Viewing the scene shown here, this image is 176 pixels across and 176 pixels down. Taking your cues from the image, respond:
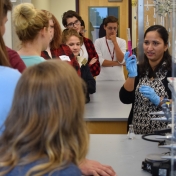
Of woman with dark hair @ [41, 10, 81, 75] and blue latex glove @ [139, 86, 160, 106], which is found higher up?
woman with dark hair @ [41, 10, 81, 75]

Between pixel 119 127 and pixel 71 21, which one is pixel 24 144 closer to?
pixel 119 127

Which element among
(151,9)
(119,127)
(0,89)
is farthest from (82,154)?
(151,9)

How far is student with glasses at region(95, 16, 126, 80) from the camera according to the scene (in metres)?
4.50

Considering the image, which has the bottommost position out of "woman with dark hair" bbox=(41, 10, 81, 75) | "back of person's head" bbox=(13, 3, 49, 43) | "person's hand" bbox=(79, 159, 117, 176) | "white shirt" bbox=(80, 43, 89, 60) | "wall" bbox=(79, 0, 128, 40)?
"person's hand" bbox=(79, 159, 117, 176)

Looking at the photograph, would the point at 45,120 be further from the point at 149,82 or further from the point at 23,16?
the point at 149,82

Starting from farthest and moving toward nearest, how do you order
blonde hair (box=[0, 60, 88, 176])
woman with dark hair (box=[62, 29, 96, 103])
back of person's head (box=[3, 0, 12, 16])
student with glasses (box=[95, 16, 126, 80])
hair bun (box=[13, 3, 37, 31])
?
student with glasses (box=[95, 16, 126, 80]), woman with dark hair (box=[62, 29, 96, 103]), hair bun (box=[13, 3, 37, 31]), back of person's head (box=[3, 0, 12, 16]), blonde hair (box=[0, 60, 88, 176])

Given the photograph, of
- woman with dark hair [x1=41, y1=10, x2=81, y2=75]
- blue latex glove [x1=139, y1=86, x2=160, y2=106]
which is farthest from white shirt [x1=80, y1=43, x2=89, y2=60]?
blue latex glove [x1=139, y1=86, x2=160, y2=106]

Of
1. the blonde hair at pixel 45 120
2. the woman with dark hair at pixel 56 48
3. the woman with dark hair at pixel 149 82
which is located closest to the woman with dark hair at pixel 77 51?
the woman with dark hair at pixel 56 48

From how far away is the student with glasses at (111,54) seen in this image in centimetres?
450

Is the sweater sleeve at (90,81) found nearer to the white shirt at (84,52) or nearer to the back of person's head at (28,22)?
the white shirt at (84,52)

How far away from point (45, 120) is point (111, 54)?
12.1ft

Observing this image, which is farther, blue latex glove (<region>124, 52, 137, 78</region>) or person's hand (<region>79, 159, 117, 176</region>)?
blue latex glove (<region>124, 52, 137, 78</region>)

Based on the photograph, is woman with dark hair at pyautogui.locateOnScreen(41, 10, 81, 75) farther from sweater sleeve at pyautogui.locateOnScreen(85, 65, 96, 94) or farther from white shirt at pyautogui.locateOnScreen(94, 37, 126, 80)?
white shirt at pyautogui.locateOnScreen(94, 37, 126, 80)

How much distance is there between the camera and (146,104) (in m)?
2.24
